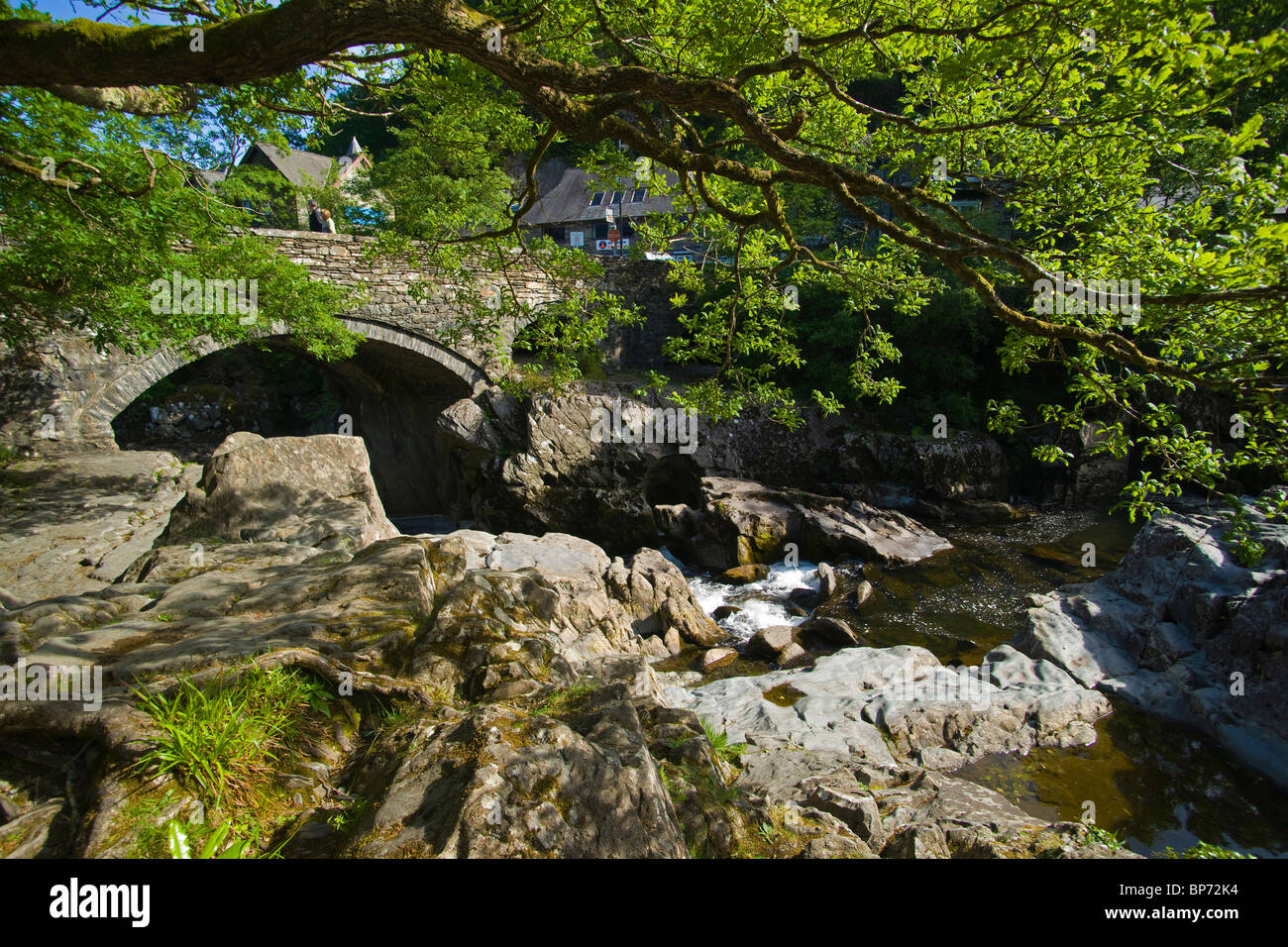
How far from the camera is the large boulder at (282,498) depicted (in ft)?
24.6

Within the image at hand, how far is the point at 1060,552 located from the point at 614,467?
10701 millimetres

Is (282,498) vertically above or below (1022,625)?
above

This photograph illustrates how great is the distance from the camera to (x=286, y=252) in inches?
589

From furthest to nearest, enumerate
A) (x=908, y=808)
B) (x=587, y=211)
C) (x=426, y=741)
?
(x=587, y=211) → (x=908, y=808) → (x=426, y=741)

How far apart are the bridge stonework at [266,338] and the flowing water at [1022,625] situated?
8949 mm

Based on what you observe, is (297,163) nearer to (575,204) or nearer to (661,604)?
(575,204)

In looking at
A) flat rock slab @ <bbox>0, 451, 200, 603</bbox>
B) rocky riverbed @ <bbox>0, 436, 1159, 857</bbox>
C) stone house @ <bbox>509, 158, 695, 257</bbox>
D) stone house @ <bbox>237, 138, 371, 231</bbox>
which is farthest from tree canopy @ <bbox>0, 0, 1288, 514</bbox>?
stone house @ <bbox>509, 158, 695, 257</bbox>

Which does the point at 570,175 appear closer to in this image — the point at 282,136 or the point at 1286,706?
the point at 282,136

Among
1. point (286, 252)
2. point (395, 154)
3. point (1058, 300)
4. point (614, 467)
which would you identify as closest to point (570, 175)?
point (395, 154)

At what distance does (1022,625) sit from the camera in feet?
34.7

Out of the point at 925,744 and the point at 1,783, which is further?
the point at 925,744

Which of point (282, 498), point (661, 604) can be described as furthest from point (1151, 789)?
point (282, 498)

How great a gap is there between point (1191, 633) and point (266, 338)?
19019 mm
